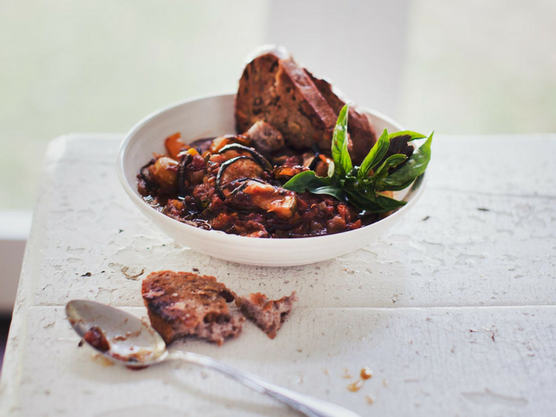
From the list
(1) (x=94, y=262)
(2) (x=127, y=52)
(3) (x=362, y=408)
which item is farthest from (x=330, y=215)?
(2) (x=127, y=52)

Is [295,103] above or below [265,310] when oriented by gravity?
above

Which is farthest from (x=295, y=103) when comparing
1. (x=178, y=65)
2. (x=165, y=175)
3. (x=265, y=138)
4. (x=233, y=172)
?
(x=178, y=65)

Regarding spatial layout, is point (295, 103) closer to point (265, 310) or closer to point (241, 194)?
point (241, 194)

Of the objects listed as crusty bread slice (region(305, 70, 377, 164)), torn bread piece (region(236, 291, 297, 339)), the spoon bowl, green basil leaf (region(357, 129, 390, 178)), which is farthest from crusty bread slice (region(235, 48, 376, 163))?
the spoon bowl

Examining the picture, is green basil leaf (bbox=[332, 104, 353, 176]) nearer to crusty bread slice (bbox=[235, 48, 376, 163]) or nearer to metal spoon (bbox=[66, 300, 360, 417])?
crusty bread slice (bbox=[235, 48, 376, 163])

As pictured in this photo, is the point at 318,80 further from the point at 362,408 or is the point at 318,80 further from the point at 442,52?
the point at 442,52
